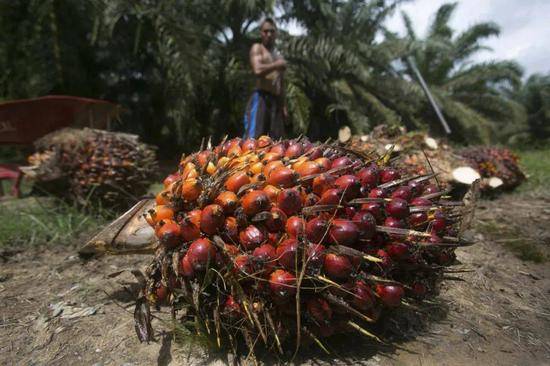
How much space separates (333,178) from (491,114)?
46.3ft

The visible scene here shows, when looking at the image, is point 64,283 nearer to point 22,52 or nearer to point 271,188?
point 271,188

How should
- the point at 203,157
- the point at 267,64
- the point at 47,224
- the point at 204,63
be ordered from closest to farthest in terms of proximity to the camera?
the point at 203,157 < the point at 47,224 < the point at 267,64 < the point at 204,63

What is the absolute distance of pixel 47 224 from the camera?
3.38 meters

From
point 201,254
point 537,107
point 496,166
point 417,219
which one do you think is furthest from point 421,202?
point 537,107

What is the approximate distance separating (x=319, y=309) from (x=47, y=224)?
9.18 ft

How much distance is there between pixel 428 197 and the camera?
1634 mm

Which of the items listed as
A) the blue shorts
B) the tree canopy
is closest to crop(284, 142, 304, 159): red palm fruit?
the blue shorts

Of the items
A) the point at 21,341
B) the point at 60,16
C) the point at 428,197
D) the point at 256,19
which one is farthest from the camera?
the point at 256,19

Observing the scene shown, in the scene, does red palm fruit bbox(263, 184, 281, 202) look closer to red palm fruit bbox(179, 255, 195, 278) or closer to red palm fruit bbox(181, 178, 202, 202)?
red palm fruit bbox(181, 178, 202, 202)

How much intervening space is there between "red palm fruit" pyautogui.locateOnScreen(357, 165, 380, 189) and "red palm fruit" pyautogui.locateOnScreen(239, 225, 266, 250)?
0.44 meters

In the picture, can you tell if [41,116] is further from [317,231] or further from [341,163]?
[317,231]

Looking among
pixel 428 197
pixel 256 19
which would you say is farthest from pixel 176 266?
pixel 256 19

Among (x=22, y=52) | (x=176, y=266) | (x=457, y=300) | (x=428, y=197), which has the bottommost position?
(x=457, y=300)

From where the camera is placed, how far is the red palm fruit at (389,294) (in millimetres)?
1450
